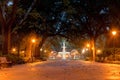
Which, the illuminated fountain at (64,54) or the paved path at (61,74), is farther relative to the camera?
the illuminated fountain at (64,54)

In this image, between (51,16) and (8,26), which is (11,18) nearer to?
(8,26)

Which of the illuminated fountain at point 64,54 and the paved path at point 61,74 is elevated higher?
the illuminated fountain at point 64,54

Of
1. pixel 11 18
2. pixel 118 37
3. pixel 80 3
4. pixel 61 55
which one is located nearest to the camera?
pixel 11 18

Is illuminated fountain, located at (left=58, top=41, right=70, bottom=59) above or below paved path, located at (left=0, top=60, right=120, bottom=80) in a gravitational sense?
above

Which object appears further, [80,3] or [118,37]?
[80,3]

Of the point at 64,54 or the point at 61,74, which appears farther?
the point at 64,54

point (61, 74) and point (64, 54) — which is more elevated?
point (64, 54)

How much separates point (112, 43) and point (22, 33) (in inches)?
560

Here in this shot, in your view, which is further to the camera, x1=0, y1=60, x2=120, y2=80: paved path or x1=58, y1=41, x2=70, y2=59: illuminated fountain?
x1=58, y1=41, x2=70, y2=59: illuminated fountain

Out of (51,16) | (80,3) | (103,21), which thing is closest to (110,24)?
(103,21)

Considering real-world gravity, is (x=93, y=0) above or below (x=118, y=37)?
above

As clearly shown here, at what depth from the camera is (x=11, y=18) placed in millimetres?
37062

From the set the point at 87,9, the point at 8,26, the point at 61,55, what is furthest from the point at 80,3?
the point at 61,55

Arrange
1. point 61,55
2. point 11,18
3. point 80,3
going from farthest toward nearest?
point 61,55
point 80,3
point 11,18
